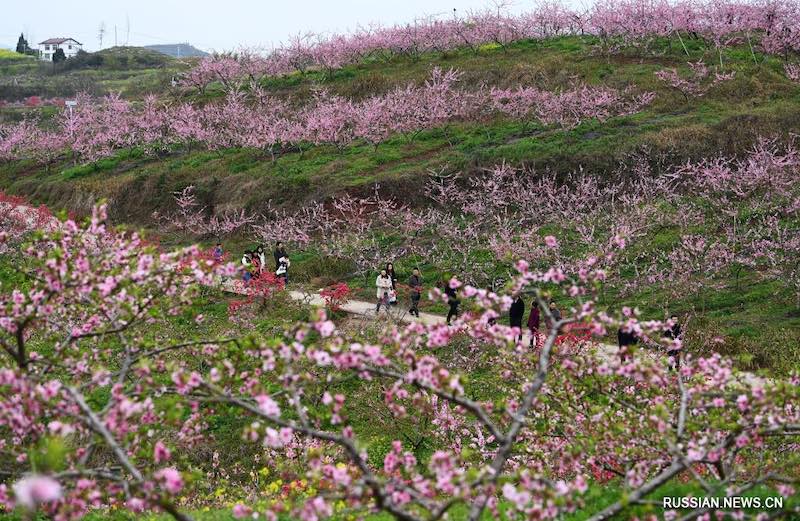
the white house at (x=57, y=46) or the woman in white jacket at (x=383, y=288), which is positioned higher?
the white house at (x=57, y=46)

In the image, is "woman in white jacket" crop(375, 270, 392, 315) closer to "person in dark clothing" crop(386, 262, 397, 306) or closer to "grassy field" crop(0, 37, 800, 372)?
"person in dark clothing" crop(386, 262, 397, 306)

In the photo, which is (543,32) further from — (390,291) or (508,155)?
(390,291)

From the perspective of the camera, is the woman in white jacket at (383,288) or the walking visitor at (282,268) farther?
the walking visitor at (282,268)

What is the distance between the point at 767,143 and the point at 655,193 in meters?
4.99

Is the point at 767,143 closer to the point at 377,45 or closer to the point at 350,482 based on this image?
the point at 350,482

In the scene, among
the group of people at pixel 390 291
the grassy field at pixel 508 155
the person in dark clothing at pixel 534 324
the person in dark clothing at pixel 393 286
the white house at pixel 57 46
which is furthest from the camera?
the white house at pixel 57 46

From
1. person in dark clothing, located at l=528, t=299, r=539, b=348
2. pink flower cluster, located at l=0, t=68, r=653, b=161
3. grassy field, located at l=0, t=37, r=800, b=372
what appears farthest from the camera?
pink flower cluster, located at l=0, t=68, r=653, b=161

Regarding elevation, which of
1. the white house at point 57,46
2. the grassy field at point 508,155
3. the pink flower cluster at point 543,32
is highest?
the white house at point 57,46

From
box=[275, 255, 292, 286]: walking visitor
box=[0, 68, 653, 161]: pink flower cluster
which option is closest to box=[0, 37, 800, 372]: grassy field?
box=[0, 68, 653, 161]: pink flower cluster

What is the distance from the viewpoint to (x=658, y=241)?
24.3 meters

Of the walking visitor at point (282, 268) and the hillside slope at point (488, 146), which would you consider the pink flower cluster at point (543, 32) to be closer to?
the hillside slope at point (488, 146)

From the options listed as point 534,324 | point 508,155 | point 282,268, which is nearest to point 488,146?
point 508,155

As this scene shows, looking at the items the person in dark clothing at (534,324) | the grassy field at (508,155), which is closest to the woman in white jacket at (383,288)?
the grassy field at (508,155)

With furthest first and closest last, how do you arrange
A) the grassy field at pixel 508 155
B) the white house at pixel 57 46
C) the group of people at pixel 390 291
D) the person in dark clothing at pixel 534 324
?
the white house at pixel 57 46
the grassy field at pixel 508 155
the group of people at pixel 390 291
the person in dark clothing at pixel 534 324
